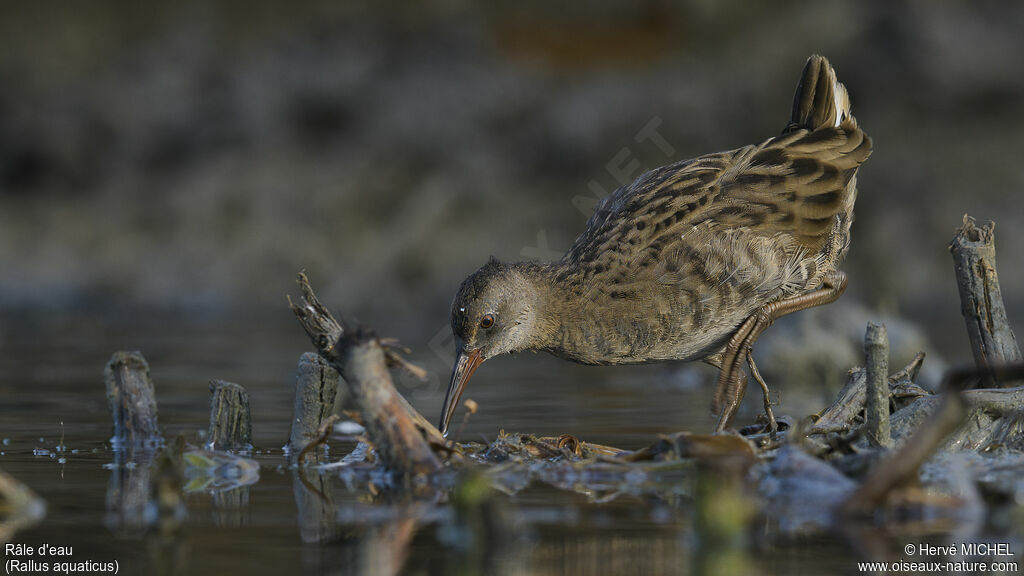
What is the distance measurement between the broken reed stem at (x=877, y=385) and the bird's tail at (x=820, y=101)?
2.61 m

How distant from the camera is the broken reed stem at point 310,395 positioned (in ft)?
19.4

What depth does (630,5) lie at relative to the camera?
17375mm

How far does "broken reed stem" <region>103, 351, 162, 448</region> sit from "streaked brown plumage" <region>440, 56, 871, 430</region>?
1527 millimetres

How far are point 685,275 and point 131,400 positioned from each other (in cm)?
295

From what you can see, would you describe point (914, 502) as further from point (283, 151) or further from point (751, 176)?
point (283, 151)

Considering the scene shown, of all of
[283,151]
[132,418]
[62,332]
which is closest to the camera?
[132,418]

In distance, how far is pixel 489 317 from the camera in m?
6.59

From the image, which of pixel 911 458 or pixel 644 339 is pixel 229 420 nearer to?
pixel 644 339

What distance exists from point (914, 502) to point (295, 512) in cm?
212

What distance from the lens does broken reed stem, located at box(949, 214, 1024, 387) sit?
5.70 metres

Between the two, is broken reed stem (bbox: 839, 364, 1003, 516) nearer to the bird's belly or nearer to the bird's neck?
the bird's belly

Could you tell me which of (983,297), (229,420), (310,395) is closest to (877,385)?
(983,297)

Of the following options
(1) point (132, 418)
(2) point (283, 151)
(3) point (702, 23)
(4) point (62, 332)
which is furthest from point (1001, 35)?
(1) point (132, 418)

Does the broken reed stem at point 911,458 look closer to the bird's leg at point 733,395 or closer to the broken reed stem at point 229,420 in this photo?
the bird's leg at point 733,395
